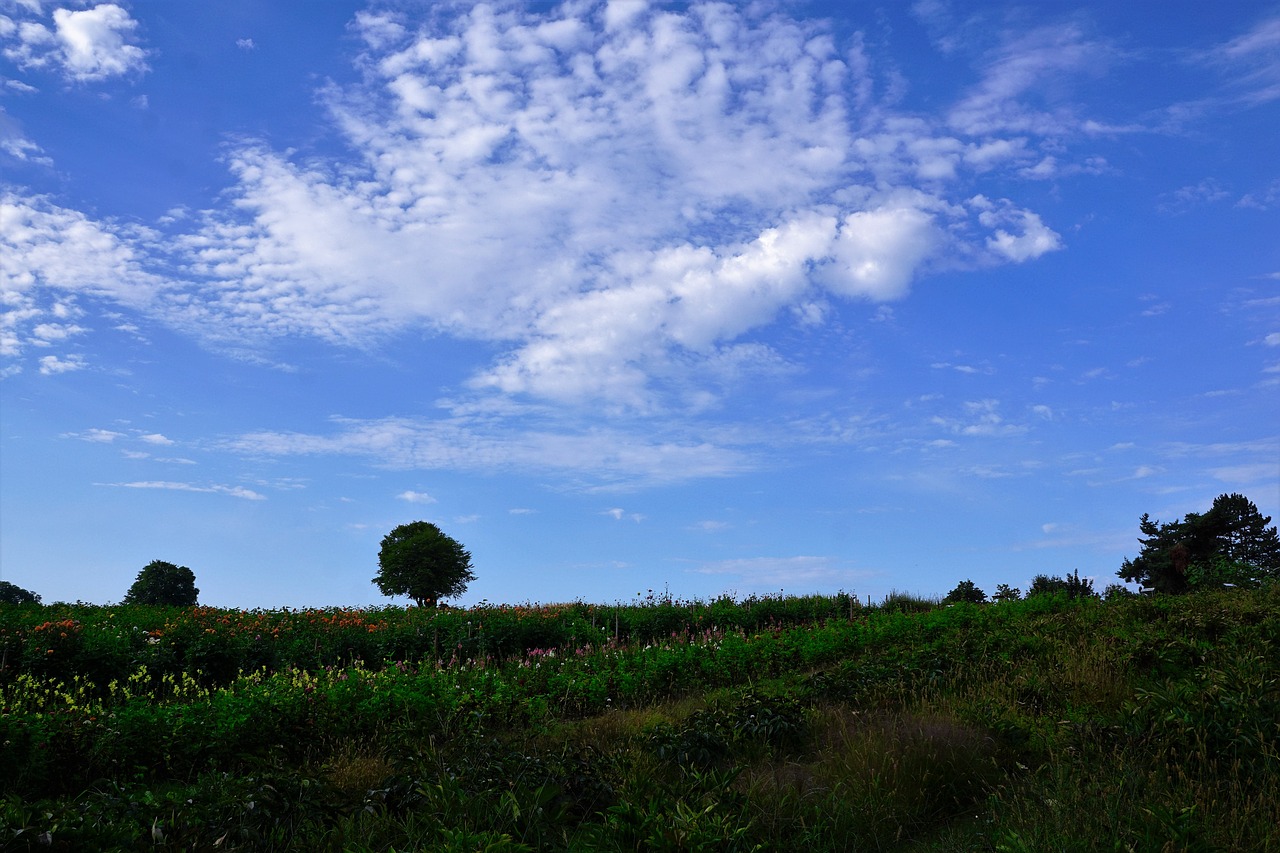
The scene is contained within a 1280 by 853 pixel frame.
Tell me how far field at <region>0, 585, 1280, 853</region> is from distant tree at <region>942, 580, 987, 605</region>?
772cm

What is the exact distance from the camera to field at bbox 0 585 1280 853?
5.16 meters

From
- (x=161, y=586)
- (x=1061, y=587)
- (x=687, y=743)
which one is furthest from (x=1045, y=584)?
(x=161, y=586)

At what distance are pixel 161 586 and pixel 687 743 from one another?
24.3 meters

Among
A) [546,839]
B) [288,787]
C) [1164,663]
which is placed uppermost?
[1164,663]

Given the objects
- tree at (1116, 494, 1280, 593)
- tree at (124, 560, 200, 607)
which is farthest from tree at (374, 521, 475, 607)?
tree at (1116, 494, 1280, 593)

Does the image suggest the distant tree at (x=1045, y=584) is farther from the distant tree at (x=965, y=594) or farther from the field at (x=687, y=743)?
the field at (x=687, y=743)

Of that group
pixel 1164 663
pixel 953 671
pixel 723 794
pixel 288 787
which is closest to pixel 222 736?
pixel 288 787

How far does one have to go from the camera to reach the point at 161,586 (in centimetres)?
2578

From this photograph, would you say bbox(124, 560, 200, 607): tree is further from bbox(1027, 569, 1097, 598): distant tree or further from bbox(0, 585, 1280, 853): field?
bbox(1027, 569, 1097, 598): distant tree

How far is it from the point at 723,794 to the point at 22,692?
25.9 feet

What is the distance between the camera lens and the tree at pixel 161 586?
25688 millimetres

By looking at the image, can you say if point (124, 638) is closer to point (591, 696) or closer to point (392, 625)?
point (392, 625)

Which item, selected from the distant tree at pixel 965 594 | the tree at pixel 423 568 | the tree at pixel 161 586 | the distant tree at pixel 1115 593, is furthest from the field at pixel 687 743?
the tree at pixel 423 568

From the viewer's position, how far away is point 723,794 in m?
5.57
